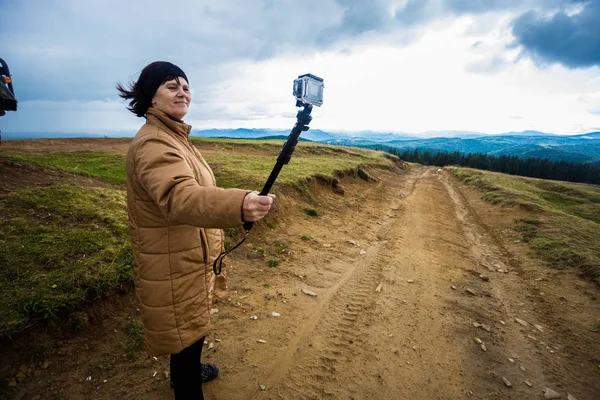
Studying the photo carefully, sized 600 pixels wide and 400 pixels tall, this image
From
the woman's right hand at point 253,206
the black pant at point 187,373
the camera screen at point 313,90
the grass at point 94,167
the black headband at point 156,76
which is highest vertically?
the black headband at point 156,76

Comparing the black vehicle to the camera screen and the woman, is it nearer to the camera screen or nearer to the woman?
the woman

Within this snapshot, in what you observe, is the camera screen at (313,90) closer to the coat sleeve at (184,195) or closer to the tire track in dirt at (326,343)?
the coat sleeve at (184,195)

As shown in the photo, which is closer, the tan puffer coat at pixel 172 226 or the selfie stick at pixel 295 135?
the tan puffer coat at pixel 172 226

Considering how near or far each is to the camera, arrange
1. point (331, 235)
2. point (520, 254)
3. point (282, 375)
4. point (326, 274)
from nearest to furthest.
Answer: point (282, 375)
point (326, 274)
point (520, 254)
point (331, 235)

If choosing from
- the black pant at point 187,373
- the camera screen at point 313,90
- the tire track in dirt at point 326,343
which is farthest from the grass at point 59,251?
the camera screen at point 313,90

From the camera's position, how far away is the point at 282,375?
4012 mm

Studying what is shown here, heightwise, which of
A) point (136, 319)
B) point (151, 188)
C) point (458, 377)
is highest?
point (151, 188)

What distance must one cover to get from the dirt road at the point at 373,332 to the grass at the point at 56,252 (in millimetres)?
534

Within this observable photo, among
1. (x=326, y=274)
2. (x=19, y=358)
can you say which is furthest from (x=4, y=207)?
(x=326, y=274)

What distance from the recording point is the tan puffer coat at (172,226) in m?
1.81

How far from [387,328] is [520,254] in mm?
7071

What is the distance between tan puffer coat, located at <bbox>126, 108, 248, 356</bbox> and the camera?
181 centimetres

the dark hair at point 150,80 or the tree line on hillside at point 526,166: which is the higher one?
the dark hair at point 150,80

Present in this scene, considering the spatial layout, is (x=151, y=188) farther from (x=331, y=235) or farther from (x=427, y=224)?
(x=427, y=224)
